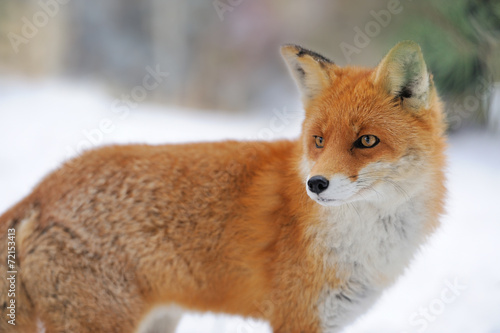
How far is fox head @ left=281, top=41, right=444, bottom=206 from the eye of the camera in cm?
177

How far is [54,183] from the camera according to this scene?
2.20 m

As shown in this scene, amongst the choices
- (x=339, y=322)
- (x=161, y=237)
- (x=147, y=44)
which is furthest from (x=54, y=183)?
(x=147, y=44)

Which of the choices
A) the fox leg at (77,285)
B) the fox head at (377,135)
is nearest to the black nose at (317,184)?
the fox head at (377,135)

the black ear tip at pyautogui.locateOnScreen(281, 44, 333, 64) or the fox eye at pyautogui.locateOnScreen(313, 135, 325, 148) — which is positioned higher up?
the black ear tip at pyautogui.locateOnScreen(281, 44, 333, 64)

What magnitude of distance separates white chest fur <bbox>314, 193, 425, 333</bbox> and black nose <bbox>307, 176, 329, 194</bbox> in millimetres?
364

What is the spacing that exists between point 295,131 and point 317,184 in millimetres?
5394

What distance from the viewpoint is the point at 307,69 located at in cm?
215

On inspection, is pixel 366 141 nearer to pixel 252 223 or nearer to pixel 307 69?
pixel 307 69

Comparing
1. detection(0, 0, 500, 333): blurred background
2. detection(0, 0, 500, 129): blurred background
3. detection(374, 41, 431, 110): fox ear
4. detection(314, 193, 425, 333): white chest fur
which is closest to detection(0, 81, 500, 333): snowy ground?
detection(0, 0, 500, 333): blurred background

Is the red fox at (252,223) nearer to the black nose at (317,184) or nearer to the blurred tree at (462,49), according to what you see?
the black nose at (317,184)

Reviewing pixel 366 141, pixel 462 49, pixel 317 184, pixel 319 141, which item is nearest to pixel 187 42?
pixel 462 49

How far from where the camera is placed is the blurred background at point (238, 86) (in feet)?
11.1

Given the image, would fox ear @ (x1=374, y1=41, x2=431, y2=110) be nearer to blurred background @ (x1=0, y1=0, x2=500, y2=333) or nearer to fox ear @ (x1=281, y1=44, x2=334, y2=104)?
fox ear @ (x1=281, y1=44, x2=334, y2=104)

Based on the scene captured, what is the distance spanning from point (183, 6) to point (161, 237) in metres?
9.05
